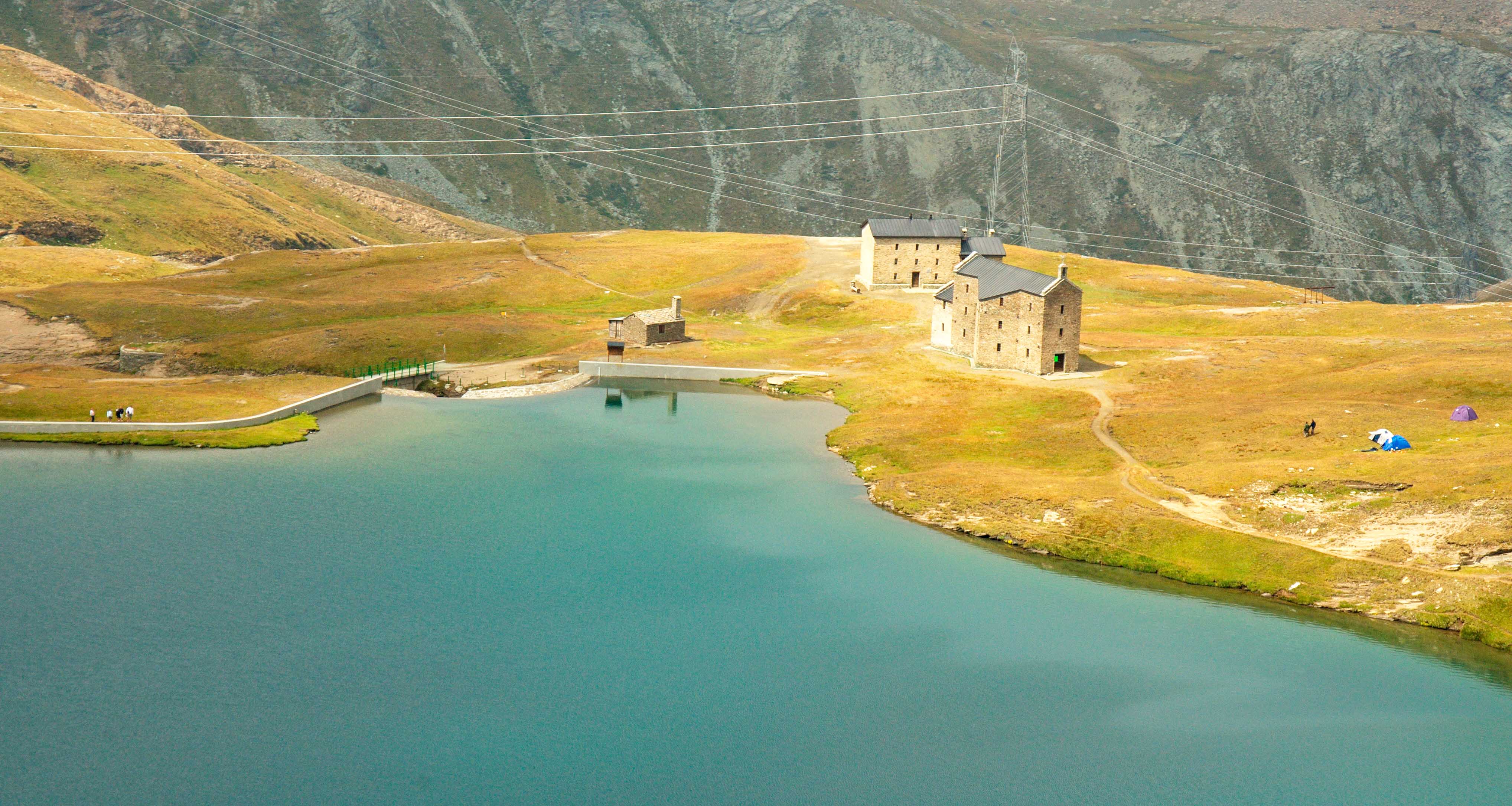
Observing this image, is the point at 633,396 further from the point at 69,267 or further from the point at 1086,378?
the point at 69,267

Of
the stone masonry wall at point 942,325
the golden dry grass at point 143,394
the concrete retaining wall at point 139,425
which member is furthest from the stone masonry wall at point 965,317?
the concrete retaining wall at point 139,425

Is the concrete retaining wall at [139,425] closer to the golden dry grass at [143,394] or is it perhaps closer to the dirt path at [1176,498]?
the golden dry grass at [143,394]

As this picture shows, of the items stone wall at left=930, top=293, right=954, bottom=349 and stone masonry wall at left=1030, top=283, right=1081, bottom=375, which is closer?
stone masonry wall at left=1030, top=283, right=1081, bottom=375

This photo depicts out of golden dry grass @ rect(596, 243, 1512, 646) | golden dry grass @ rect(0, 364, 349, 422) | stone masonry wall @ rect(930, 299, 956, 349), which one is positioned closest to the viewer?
golden dry grass @ rect(596, 243, 1512, 646)

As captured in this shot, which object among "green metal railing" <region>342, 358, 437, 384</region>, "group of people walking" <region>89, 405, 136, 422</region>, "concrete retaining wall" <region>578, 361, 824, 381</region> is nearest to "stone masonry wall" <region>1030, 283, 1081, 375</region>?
A: "concrete retaining wall" <region>578, 361, 824, 381</region>

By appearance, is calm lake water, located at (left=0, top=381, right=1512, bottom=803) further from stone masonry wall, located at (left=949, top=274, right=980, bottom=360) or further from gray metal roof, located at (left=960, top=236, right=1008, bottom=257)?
gray metal roof, located at (left=960, top=236, right=1008, bottom=257)

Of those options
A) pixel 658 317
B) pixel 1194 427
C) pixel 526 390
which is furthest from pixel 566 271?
pixel 1194 427
